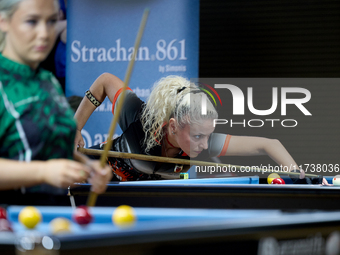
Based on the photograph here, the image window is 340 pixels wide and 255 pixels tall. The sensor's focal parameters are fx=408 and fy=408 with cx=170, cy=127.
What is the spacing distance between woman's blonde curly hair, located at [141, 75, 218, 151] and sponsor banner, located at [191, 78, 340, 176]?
1182mm

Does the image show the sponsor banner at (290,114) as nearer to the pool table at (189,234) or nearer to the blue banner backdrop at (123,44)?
the blue banner backdrop at (123,44)

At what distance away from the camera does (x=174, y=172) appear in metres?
3.97

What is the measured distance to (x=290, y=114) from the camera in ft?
16.2

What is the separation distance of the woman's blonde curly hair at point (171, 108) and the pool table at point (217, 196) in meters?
1.34

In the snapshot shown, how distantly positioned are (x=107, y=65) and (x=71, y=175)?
334 cm

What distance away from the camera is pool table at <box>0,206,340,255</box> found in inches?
31.4

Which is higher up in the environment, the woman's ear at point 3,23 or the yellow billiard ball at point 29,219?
the woman's ear at point 3,23

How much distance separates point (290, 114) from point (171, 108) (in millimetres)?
1960

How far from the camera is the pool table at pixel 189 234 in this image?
0.80 meters

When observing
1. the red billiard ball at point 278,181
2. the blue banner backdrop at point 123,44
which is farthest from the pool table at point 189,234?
the blue banner backdrop at point 123,44

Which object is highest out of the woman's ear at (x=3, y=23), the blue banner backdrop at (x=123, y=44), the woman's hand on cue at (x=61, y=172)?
the blue banner backdrop at (x=123, y=44)

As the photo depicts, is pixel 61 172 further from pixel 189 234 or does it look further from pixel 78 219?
pixel 189 234

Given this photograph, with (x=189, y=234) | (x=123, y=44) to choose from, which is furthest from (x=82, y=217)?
(x=123, y=44)

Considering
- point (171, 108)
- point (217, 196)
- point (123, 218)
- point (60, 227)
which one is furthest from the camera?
point (171, 108)
